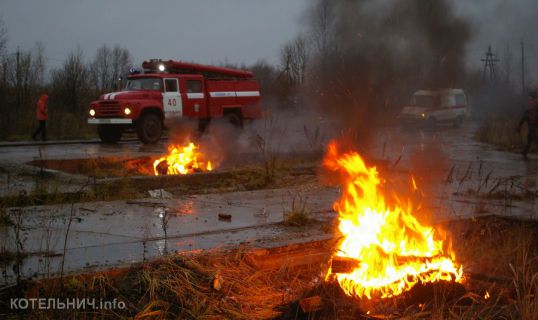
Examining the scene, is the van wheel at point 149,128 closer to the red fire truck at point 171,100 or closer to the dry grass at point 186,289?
the red fire truck at point 171,100

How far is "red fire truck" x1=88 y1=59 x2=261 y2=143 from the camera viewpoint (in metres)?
18.8

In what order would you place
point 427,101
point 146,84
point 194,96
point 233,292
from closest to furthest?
1. point 233,292
2. point 427,101
3. point 146,84
4. point 194,96

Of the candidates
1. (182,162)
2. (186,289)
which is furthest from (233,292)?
(182,162)

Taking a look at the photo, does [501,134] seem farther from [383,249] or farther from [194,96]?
[383,249]

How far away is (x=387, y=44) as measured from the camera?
7.15 m

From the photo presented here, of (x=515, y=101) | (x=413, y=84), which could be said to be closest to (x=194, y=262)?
(x=413, y=84)

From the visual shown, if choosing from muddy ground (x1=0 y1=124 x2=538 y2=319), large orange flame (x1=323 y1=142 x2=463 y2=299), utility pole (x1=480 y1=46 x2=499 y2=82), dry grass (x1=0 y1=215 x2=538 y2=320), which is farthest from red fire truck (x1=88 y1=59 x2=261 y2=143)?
dry grass (x1=0 y1=215 x2=538 y2=320)

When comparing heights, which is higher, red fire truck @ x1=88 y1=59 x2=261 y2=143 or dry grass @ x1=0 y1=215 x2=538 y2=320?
red fire truck @ x1=88 y1=59 x2=261 y2=143

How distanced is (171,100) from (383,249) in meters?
16.3

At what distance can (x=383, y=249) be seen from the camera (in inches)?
180

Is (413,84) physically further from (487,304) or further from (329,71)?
(487,304)

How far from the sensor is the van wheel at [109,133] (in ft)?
63.5

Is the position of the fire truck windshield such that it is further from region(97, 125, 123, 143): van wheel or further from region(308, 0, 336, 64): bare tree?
region(308, 0, 336, 64): bare tree

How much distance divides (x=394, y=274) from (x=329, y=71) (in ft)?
13.3
